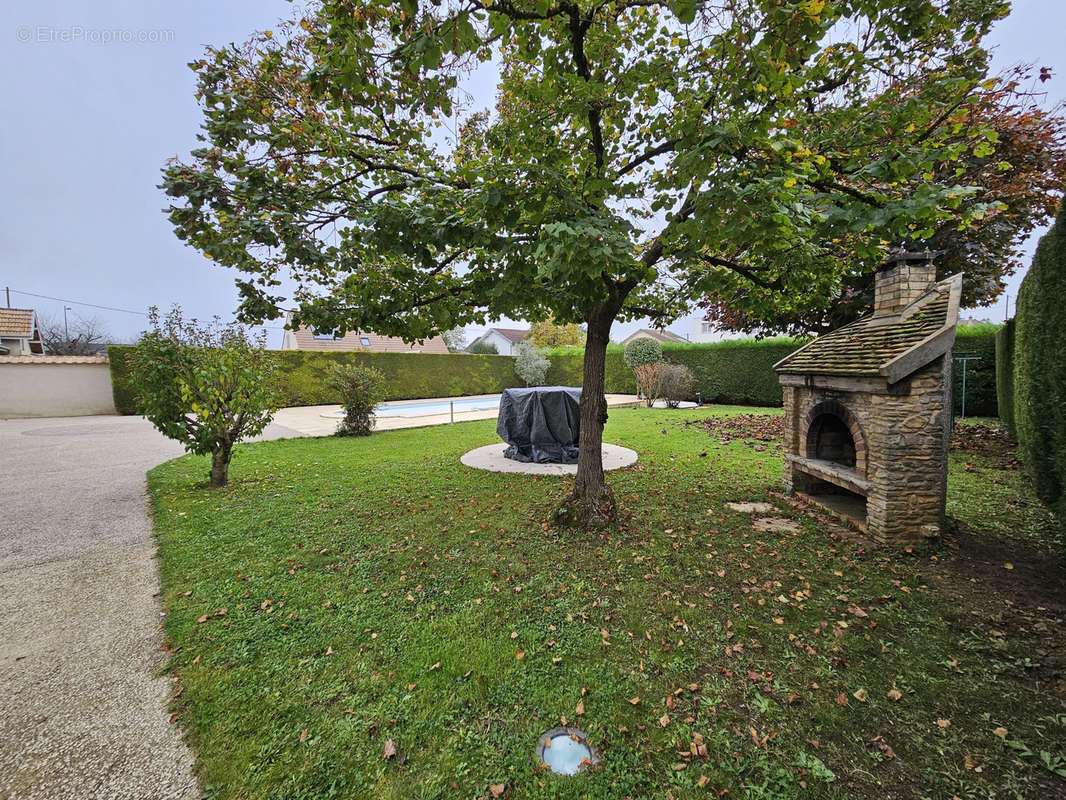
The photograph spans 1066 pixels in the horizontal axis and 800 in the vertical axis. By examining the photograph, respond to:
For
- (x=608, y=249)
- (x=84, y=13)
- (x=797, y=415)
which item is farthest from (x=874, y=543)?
(x=84, y=13)

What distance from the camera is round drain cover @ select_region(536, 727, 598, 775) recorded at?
1.84 metres

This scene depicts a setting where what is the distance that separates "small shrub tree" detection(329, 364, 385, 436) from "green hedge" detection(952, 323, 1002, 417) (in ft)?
51.8

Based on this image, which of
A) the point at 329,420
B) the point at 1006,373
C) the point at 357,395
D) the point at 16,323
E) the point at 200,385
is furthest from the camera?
the point at 16,323

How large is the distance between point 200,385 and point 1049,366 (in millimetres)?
9481

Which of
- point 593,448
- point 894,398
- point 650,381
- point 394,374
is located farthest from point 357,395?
point 650,381

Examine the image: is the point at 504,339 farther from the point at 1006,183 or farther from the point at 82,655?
the point at 82,655

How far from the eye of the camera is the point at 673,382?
16422mm

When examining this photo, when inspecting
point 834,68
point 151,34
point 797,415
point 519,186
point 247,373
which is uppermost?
point 151,34

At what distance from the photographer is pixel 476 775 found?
70.9 inches

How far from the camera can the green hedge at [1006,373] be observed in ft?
25.9

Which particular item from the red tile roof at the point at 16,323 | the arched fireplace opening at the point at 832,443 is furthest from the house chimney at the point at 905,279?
the red tile roof at the point at 16,323

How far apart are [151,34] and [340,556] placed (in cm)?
555

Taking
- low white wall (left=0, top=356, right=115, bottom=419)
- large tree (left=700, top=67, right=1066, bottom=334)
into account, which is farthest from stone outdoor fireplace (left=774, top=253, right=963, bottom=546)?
low white wall (left=0, top=356, right=115, bottom=419)

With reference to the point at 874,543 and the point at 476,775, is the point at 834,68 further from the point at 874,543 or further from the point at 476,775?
the point at 476,775
